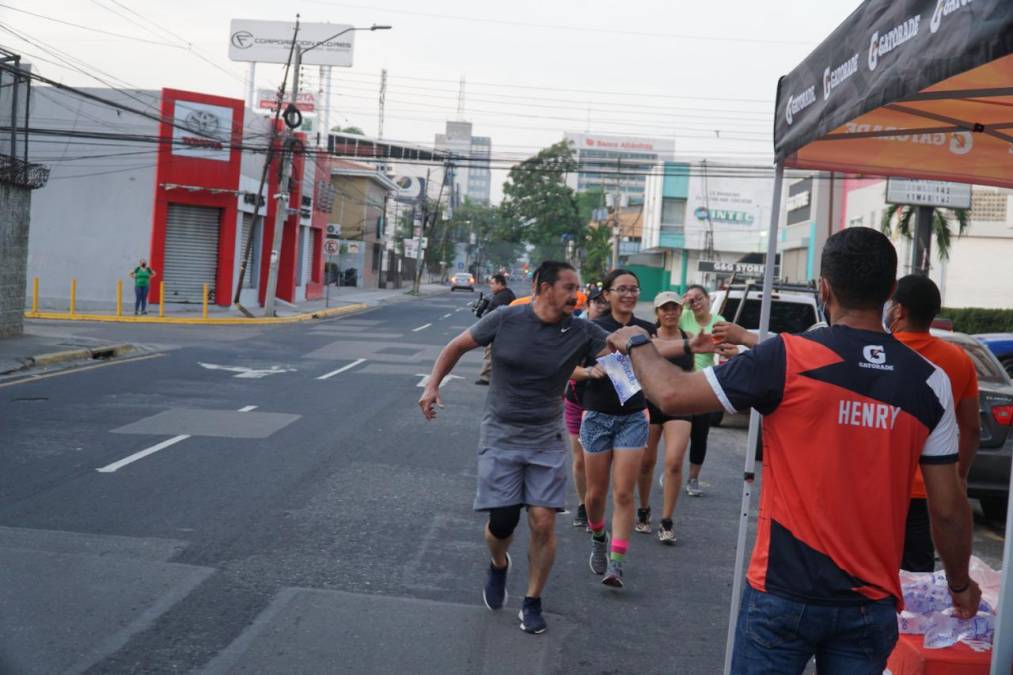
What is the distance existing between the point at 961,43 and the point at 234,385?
538 inches

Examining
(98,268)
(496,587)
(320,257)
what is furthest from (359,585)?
(320,257)

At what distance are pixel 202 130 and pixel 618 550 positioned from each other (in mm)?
32390

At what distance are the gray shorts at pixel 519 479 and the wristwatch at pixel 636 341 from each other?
8.58 feet

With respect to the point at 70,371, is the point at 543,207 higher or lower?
higher

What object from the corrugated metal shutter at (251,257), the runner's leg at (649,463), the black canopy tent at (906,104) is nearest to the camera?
the black canopy tent at (906,104)

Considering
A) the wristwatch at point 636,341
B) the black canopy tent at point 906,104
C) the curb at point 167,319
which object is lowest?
the curb at point 167,319

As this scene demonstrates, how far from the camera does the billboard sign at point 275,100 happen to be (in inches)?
2608

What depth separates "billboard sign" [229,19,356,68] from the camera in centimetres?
6381

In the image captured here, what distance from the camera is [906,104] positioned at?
5.13 m

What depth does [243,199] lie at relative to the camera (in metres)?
37.6

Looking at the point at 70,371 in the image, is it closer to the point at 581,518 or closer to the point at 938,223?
the point at 581,518

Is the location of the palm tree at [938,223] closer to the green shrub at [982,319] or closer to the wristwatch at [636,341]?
the green shrub at [982,319]

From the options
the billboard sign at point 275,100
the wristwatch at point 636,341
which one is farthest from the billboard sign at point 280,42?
the wristwatch at point 636,341

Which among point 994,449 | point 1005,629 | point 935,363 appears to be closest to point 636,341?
point 1005,629
